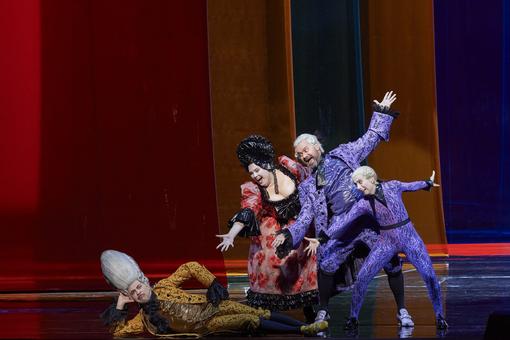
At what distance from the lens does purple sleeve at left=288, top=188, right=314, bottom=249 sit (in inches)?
239

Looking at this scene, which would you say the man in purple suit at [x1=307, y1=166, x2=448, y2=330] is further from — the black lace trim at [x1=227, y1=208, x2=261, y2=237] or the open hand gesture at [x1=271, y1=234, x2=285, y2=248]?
the black lace trim at [x1=227, y1=208, x2=261, y2=237]

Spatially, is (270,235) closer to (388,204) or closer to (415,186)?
(388,204)

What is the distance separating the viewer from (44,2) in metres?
8.36

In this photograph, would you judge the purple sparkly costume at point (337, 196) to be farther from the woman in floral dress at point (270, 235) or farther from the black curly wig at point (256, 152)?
the black curly wig at point (256, 152)

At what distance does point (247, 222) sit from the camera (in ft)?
19.9

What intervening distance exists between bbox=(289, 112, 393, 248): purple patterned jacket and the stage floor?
1.75 ft

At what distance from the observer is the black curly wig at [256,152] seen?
20.2ft

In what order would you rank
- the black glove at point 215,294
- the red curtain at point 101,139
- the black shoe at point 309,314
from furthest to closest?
the red curtain at point 101,139, the black shoe at point 309,314, the black glove at point 215,294

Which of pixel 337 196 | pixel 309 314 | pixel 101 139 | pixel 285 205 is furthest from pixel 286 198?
pixel 101 139

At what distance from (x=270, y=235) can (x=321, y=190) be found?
0.40 metres

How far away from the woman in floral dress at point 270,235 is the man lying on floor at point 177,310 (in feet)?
1.28

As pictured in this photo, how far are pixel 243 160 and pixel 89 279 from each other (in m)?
2.50

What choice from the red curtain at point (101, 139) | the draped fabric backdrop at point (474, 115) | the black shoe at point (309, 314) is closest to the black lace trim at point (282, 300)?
the black shoe at point (309, 314)

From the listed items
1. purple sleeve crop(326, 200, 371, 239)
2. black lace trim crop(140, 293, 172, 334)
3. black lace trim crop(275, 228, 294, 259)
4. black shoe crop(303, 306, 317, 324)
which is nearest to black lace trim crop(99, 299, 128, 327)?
black lace trim crop(140, 293, 172, 334)
